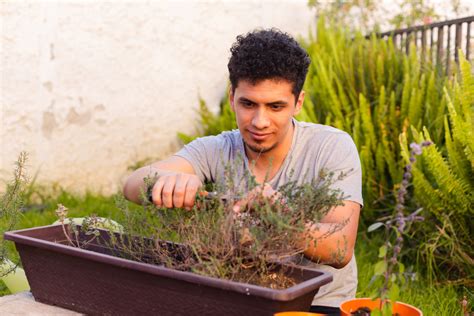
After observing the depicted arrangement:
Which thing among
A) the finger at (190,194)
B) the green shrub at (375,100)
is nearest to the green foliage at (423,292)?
the green shrub at (375,100)

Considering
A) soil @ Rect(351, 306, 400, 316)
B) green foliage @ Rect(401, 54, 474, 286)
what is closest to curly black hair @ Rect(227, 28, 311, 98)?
soil @ Rect(351, 306, 400, 316)

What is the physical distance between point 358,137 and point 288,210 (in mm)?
2811

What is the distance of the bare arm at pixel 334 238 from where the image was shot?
4.76ft

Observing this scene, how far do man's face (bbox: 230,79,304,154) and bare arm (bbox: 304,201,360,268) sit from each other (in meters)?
0.37

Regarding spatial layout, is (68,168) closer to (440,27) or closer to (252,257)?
(440,27)

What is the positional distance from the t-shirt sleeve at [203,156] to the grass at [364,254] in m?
0.36

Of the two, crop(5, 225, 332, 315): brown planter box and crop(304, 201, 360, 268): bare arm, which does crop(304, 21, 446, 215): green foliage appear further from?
crop(5, 225, 332, 315): brown planter box

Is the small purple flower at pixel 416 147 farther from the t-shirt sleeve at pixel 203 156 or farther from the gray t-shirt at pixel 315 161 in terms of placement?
the t-shirt sleeve at pixel 203 156

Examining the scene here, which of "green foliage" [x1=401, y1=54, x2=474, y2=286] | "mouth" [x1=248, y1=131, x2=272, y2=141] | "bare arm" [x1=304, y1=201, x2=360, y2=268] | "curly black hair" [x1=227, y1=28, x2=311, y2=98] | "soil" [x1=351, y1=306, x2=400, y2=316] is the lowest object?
"green foliage" [x1=401, y1=54, x2=474, y2=286]

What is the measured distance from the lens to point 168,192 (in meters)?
1.60

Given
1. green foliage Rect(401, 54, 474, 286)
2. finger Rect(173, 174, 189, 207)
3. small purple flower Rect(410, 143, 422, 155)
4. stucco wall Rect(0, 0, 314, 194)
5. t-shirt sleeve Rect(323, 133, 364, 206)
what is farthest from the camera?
stucco wall Rect(0, 0, 314, 194)

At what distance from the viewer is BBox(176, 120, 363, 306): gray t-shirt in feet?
6.89

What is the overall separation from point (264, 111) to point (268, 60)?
18cm

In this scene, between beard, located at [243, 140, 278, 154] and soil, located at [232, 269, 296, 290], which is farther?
beard, located at [243, 140, 278, 154]
